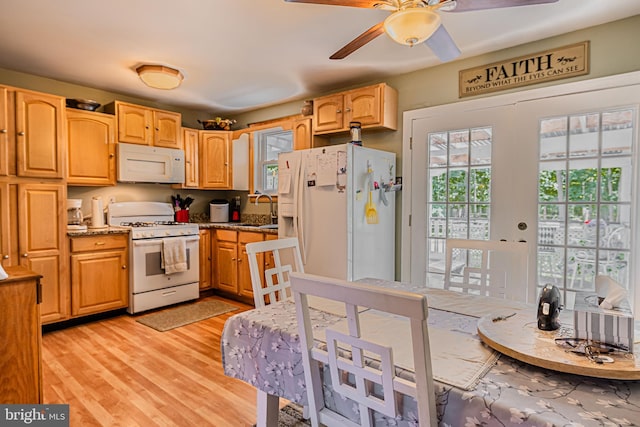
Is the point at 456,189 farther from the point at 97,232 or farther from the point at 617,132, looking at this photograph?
the point at 97,232

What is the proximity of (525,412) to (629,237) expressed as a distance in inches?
88.6

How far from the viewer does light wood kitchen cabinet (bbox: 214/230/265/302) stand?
160 inches

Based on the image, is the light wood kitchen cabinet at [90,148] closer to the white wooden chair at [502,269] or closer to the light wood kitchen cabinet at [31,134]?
the light wood kitchen cabinet at [31,134]

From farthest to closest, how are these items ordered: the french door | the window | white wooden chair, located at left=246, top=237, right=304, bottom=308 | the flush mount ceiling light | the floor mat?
the window → the floor mat → the flush mount ceiling light → the french door → white wooden chair, located at left=246, top=237, right=304, bottom=308

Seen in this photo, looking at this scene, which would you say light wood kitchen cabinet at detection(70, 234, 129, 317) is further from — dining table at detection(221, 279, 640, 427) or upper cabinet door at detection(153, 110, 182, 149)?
dining table at detection(221, 279, 640, 427)

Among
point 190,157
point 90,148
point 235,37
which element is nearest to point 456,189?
point 235,37

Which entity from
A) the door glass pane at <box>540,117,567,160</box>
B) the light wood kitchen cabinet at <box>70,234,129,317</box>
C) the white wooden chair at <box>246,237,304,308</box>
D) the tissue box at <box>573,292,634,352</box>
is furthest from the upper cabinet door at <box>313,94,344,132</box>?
the tissue box at <box>573,292,634,352</box>

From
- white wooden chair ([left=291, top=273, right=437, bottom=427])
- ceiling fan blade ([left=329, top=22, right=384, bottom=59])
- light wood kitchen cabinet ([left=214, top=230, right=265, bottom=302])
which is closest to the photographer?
white wooden chair ([left=291, top=273, right=437, bottom=427])

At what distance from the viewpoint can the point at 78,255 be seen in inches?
133

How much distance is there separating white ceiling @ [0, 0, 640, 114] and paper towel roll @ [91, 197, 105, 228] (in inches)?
49.1

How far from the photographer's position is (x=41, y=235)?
3148 mm

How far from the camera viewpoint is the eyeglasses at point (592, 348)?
97 cm

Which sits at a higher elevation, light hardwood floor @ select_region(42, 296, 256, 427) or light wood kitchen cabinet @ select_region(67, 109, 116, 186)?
light wood kitchen cabinet @ select_region(67, 109, 116, 186)

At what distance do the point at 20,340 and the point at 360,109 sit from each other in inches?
116
